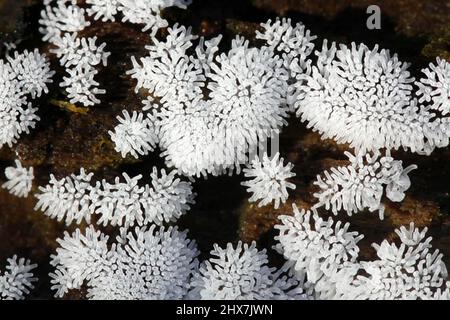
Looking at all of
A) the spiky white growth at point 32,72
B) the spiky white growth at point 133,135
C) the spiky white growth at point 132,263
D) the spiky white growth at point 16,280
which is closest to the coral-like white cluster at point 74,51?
the spiky white growth at point 32,72

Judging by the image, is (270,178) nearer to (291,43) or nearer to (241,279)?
(241,279)

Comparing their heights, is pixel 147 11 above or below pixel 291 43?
above

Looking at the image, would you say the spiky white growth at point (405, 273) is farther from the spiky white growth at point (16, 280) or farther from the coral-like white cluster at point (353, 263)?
the spiky white growth at point (16, 280)

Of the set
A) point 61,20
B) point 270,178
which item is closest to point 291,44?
point 270,178

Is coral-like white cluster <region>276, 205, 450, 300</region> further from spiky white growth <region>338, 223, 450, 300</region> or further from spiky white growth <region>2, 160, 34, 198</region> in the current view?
spiky white growth <region>2, 160, 34, 198</region>

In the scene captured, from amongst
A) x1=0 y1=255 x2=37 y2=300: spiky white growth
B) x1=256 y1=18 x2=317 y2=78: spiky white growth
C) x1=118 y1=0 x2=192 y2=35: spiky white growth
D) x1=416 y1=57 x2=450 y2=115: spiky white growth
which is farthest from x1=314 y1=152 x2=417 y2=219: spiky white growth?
x1=0 y1=255 x2=37 y2=300: spiky white growth

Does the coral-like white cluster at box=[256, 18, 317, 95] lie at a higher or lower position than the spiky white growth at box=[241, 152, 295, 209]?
higher
